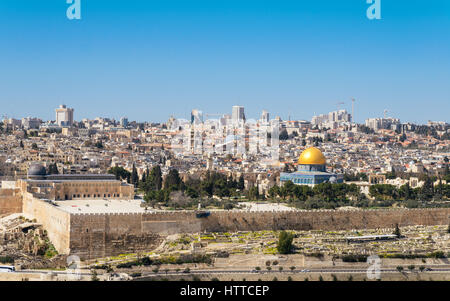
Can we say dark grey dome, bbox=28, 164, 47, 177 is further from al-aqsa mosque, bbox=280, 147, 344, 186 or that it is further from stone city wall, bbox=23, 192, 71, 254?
al-aqsa mosque, bbox=280, 147, 344, 186

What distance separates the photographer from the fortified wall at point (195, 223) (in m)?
27.1

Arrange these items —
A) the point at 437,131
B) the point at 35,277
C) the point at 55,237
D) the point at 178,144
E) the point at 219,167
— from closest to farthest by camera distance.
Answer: the point at 35,277 → the point at 55,237 → the point at 219,167 → the point at 178,144 → the point at 437,131

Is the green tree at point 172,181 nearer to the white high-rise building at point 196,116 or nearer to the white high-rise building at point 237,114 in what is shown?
the white high-rise building at point 196,116

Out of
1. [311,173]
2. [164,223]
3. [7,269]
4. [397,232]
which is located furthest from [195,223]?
[311,173]

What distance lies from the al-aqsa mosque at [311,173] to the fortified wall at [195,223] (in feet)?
30.2

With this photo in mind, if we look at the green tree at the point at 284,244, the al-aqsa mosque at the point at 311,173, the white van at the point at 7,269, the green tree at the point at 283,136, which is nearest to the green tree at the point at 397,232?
the green tree at the point at 284,244

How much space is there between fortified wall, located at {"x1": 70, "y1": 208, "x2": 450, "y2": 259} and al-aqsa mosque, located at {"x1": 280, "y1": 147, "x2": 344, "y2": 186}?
9.22m

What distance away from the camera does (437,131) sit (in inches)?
3971

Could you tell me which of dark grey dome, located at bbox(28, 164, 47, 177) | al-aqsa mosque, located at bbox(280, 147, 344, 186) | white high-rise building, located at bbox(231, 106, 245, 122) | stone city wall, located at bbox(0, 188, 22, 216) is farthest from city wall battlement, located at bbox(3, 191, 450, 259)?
white high-rise building, located at bbox(231, 106, 245, 122)

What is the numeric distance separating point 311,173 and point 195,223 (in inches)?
560

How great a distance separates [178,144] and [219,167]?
835 inches
